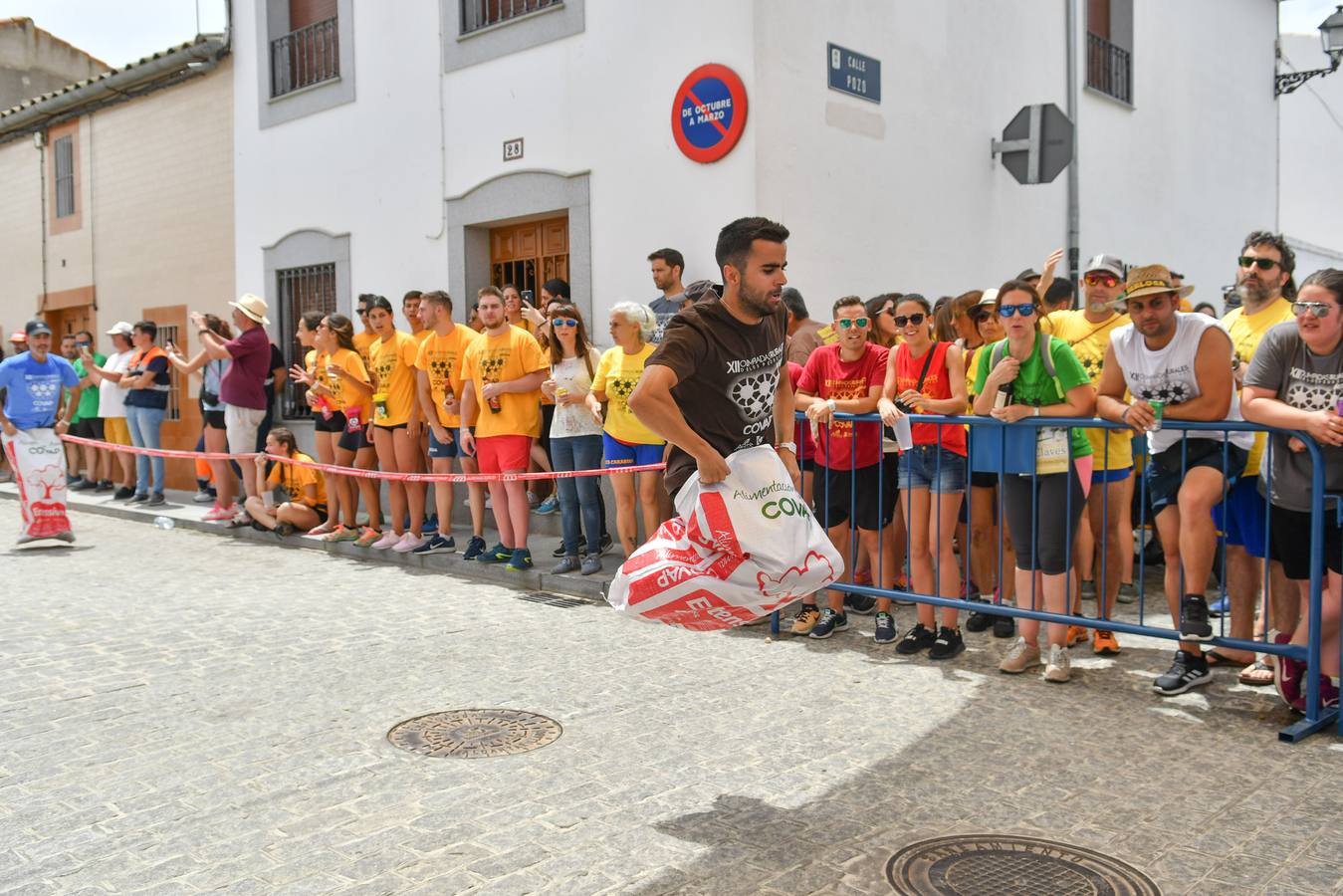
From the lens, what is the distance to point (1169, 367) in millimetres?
5422

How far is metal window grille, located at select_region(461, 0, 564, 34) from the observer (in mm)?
11344

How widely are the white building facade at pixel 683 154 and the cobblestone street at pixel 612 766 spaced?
14.0ft

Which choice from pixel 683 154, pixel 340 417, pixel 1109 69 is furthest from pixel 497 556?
pixel 1109 69

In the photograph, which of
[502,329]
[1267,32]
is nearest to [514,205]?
[502,329]

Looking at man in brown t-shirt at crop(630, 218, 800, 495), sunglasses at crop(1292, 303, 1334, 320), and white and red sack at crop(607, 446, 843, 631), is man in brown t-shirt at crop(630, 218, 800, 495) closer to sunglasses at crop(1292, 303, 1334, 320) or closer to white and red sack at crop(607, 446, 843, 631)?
white and red sack at crop(607, 446, 843, 631)

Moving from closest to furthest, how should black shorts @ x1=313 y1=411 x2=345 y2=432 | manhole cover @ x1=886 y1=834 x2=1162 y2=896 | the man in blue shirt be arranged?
manhole cover @ x1=886 y1=834 x2=1162 y2=896 < the man in blue shirt < black shorts @ x1=313 y1=411 x2=345 y2=432

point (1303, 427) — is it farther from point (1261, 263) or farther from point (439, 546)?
point (439, 546)

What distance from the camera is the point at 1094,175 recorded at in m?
13.5

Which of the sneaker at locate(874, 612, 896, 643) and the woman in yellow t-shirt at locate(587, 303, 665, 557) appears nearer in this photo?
the sneaker at locate(874, 612, 896, 643)

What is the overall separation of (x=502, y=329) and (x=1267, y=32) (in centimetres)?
1457

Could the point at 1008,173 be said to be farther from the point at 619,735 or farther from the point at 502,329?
the point at 619,735

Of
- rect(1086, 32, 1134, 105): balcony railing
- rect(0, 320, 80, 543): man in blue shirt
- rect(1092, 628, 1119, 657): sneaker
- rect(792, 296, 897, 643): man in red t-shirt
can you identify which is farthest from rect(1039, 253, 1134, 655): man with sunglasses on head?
rect(0, 320, 80, 543): man in blue shirt

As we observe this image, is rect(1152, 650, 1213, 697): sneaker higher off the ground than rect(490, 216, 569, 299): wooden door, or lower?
lower

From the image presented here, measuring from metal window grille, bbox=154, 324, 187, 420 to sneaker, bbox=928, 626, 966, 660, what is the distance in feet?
43.1
